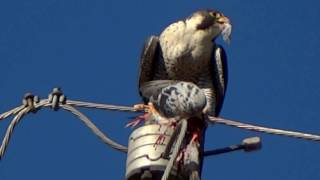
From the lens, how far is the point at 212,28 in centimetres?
1187

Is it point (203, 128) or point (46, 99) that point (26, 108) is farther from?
point (203, 128)

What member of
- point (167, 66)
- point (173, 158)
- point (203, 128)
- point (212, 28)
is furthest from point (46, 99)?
point (212, 28)

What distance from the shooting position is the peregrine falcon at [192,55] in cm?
1070

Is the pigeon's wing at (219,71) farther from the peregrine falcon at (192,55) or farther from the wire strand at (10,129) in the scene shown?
the wire strand at (10,129)

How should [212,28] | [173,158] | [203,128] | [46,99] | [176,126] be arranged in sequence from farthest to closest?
[212,28]
[46,99]
[203,128]
[176,126]
[173,158]

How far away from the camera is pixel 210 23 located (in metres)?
11.9

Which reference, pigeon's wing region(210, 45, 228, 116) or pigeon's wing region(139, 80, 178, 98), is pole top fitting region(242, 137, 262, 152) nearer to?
pigeon's wing region(139, 80, 178, 98)

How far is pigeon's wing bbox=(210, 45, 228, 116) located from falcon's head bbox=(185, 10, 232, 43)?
50 centimetres

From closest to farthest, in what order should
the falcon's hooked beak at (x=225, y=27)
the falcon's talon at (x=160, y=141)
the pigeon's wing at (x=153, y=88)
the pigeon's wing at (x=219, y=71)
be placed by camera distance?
the falcon's talon at (x=160, y=141)
the pigeon's wing at (x=153, y=88)
the pigeon's wing at (x=219, y=71)
the falcon's hooked beak at (x=225, y=27)

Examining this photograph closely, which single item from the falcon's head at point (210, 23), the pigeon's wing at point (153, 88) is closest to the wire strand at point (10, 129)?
the pigeon's wing at point (153, 88)

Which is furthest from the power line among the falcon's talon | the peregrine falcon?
the peregrine falcon

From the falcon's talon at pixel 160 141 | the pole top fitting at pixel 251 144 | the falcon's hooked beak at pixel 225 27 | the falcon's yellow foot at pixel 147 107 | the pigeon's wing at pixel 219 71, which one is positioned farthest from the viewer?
the falcon's hooked beak at pixel 225 27

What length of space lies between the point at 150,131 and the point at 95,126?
3.00 feet

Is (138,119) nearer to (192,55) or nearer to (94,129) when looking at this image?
(94,129)
